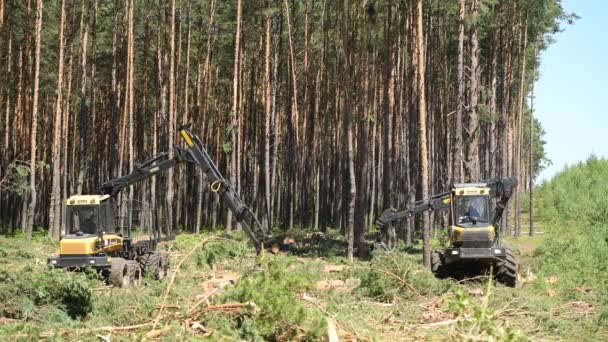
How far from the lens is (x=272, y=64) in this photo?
39656mm

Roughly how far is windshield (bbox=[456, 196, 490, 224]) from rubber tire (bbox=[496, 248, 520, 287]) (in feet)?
3.66

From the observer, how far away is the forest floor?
1078 centimetres

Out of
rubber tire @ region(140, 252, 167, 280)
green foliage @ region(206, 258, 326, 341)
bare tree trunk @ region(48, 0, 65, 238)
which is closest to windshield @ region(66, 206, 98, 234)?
rubber tire @ region(140, 252, 167, 280)

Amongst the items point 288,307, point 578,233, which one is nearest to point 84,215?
point 288,307

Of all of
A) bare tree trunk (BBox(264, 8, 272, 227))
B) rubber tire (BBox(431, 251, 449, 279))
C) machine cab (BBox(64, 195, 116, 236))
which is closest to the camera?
machine cab (BBox(64, 195, 116, 236))

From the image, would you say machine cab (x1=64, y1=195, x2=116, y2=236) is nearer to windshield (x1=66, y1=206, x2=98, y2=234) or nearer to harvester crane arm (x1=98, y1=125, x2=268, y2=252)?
windshield (x1=66, y1=206, x2=98, y2=234)

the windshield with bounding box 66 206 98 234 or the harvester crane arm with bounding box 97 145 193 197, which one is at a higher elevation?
the harvester crane arm with bounding box 97 145 193 197

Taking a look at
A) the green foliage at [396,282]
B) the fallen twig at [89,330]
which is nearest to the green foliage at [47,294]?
the fallen twig at [89,330]

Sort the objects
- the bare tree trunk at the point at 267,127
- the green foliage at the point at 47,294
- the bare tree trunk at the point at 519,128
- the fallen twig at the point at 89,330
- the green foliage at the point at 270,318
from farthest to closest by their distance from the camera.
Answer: the bare tree trunk at the point at 519,128 < the bare tree trunk at the point at 267,127 < the green foliage at the point at 47,294 < the fallen twig at the point at 89,330 < the green foliage at the point at 270,318

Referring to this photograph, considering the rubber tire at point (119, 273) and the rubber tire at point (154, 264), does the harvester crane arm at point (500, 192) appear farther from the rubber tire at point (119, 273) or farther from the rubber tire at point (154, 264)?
the rubber tire at point (119, 273)

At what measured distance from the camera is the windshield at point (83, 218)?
18.2 meters

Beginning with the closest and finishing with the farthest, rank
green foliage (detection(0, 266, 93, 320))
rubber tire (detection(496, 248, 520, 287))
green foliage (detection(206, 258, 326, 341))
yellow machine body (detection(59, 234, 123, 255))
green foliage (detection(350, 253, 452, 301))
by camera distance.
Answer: green foliage (detection(206, 258, 326, 341)) < green foliage (detection(0, 266, 93, 320)) < green foliage (detection(350, 253, 452, 301)) < yellow machine body (detection(59, 234, 123, 255)) < rubber tire (detection(496, 248, 520, 287))

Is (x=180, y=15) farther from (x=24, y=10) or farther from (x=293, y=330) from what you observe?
(x=293, y=330)

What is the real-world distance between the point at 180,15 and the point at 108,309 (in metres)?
25.6
